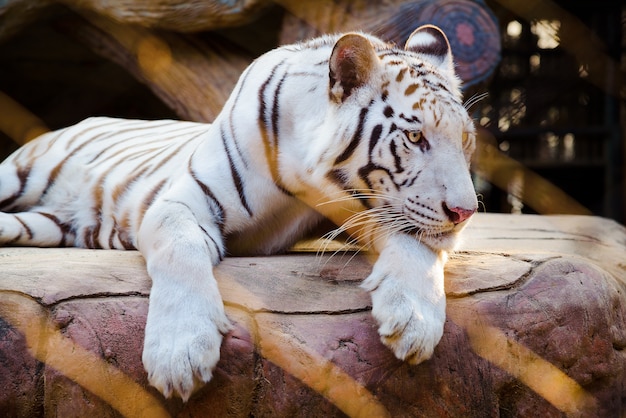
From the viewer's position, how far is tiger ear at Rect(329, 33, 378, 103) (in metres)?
1.37

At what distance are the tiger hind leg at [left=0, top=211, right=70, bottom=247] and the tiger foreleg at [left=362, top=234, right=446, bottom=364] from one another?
0.98 metres

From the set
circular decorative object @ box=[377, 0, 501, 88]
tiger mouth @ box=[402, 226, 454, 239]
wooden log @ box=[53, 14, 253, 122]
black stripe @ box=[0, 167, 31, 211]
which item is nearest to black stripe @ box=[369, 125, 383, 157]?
tiger mouth @ box=[402, 226, 454, 239]

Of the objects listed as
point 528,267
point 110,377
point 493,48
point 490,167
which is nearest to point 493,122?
point 490,167

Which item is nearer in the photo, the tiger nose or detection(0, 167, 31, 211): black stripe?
the tiger nose

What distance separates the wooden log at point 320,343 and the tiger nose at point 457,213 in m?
0.14

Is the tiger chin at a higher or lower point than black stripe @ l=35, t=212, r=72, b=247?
higher

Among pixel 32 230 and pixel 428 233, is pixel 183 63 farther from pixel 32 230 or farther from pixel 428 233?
pixel 428 233

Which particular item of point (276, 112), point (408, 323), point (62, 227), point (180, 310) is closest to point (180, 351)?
point (180, 310)

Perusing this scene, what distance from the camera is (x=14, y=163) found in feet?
7.19

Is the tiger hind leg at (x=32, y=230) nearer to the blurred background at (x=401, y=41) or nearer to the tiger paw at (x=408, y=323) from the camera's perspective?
the blurred background at (x=401, y=41)

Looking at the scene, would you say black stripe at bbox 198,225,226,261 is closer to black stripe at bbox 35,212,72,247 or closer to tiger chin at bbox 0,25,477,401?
tiger chin at bbox 0,25,477,401

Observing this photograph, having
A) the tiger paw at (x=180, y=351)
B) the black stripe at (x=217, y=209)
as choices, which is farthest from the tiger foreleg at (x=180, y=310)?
the black stripe at (x=217, y=209)

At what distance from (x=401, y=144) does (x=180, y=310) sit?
51 centimetres

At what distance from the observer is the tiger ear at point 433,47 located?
1.62m
